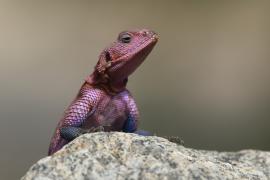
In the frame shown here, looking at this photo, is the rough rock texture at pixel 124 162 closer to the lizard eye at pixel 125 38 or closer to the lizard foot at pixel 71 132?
the lizard foot at pixel 71 132

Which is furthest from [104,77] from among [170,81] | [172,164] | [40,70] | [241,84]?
[241,84]

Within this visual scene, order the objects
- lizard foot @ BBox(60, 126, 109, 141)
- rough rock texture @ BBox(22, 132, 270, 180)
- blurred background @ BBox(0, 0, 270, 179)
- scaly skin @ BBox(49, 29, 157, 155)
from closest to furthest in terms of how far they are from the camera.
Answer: rough rock texture @ BBox(22, 132, 270, 180)
lizard foot @ BBox(60, 126, 109, 141)
scaly skin @ BBox(49, 29, 157, 155)
blurred background @ BBox(0, 0, 270, 179)

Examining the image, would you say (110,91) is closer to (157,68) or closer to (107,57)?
(107,57)

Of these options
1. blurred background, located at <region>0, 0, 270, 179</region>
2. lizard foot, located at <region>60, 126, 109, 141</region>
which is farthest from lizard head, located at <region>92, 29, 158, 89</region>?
blurred background, located at <region>0, 0, 270, 179</region>

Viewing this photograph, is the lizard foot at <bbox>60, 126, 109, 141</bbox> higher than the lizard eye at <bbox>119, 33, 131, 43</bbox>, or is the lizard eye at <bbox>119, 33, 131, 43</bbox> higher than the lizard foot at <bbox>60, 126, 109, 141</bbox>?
the lizard eye at <bbox>119, 33, 131, 43</bbox>

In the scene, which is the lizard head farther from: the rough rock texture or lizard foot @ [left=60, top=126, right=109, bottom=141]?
the rough rock texture

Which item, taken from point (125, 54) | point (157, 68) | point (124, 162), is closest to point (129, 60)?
point (125, 54)
